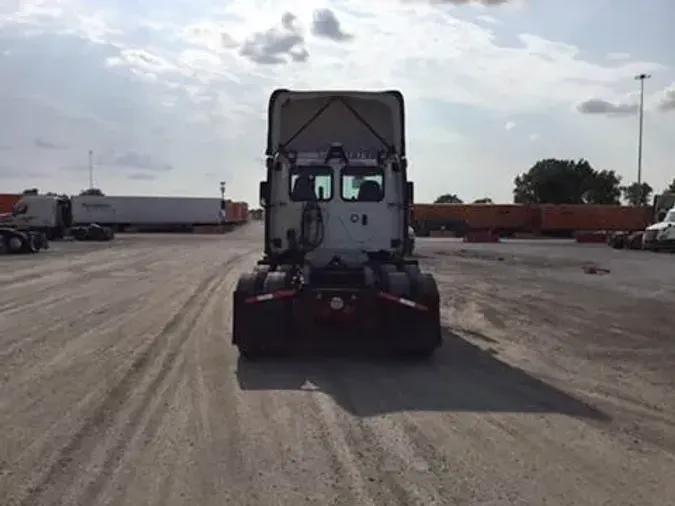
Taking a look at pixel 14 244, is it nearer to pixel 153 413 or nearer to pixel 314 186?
pixel 314 186

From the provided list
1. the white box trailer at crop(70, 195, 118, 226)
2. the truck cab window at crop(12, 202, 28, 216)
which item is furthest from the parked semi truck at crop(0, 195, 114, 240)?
the white box trailer at crop(70, 195, 118, 226)

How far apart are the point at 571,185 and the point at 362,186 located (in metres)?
116

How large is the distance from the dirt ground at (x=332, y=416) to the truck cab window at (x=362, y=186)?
2.60m

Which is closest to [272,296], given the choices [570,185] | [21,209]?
[21,209]

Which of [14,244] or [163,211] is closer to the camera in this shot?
→ [14,244]

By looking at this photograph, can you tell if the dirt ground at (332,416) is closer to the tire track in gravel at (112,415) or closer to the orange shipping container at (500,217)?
the tire track in gravel at (112,415)

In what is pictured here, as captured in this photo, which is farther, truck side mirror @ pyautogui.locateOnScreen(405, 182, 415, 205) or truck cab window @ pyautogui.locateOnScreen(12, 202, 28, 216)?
truck cab window @ pyautogui.locateOnScreen(12, 202, 28, 216)

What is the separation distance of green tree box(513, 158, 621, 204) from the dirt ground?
110 m

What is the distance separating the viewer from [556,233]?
8119 cm

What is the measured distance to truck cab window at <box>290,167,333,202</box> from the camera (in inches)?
581

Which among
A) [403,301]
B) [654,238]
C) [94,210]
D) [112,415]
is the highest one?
[94,210]

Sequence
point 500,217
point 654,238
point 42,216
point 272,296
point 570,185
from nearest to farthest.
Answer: point 272,296 → point 654,238 → point 42,216 → point 500,217 → point 570,185

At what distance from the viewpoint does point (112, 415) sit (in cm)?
897

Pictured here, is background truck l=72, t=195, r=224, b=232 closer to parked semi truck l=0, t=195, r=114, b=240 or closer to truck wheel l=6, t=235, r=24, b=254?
parked semi truck l=0, t=195, r=114, b=240
